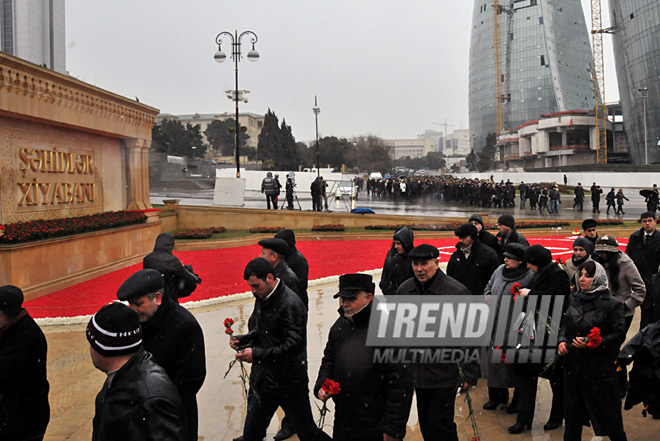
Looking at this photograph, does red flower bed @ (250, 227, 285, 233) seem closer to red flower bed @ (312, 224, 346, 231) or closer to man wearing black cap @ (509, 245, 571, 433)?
red flower bed @ (312, 224, 346, 231)

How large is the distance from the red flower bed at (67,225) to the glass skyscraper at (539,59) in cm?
10969

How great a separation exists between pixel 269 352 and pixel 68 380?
375cm

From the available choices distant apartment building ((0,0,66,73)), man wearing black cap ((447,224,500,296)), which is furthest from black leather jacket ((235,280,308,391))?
distant apartment building ((0,0,66,73))

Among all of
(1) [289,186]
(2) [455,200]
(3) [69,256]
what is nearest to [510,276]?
(3) [69,256]

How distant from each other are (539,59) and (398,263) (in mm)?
118748

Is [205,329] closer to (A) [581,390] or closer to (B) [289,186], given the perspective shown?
(A) [581,390]

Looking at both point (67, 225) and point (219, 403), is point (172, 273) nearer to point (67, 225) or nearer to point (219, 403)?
point (219, 403)

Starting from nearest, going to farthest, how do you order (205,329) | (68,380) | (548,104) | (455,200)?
(68,380)
(205,329)
(455,200)
(548,104)

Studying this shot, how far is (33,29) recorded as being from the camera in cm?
5138

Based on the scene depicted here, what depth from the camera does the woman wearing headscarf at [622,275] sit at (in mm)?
5977

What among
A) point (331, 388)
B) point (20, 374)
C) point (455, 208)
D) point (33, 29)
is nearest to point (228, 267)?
point (20, 374)

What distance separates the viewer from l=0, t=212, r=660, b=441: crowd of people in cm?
260

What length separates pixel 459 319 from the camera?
4938mm

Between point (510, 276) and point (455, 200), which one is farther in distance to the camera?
point (455, 200)
